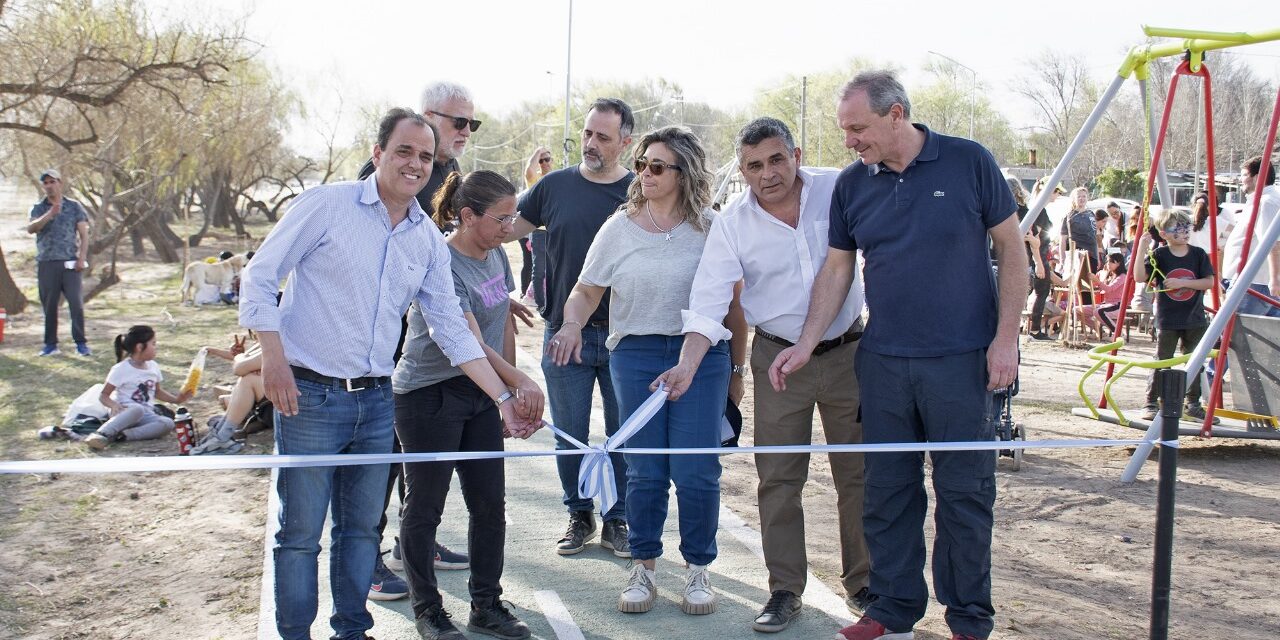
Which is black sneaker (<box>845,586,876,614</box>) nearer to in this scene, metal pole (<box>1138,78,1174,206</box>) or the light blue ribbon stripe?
the light blue ribbon stripe

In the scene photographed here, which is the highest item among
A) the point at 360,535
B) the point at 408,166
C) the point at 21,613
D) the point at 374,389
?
the point at 408,166

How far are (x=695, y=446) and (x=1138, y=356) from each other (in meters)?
10.3

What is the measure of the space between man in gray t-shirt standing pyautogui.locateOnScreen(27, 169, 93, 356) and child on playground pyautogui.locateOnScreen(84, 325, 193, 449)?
4522 mm

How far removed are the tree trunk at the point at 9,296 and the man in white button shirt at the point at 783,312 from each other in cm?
1733

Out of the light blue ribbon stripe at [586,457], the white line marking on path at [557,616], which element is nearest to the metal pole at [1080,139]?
the light blue ribbon stripe at [586,457]

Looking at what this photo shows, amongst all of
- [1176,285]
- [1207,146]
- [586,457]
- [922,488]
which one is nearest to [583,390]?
[586,457]

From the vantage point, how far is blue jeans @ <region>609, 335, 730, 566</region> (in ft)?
14.3

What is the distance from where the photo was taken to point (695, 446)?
172 inches

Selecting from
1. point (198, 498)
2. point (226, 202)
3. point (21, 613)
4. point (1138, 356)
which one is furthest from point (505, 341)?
point (226, 202)

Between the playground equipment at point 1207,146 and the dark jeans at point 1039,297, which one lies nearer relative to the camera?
the playground equipment at point 1207,146

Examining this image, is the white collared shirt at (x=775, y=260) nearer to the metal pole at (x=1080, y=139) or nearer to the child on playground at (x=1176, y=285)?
the metal pole at (x=1080, y=139)

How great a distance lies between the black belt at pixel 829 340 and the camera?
14.4 ft

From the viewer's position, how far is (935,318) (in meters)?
3.89

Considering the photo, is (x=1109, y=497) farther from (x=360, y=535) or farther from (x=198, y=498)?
(x=198, y=498)
